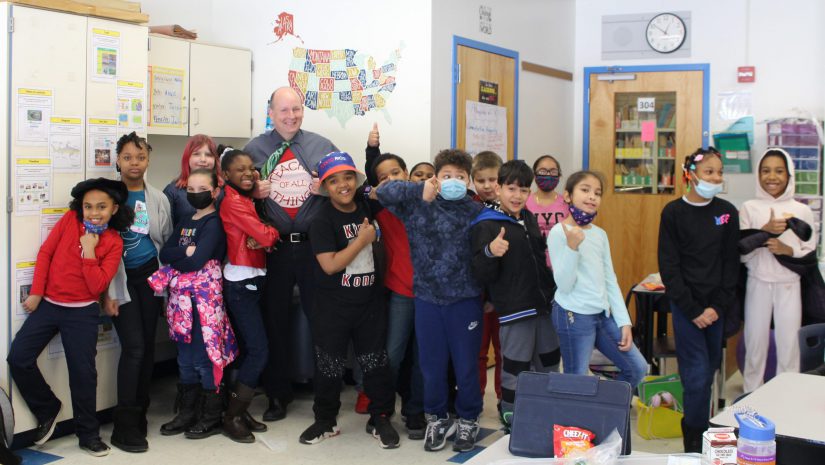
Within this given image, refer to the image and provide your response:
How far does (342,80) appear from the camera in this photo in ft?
16.6

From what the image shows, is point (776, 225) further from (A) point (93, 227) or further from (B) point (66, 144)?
(B) point (66, 144)

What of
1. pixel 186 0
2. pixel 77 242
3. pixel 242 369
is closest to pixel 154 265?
pixel 77 242

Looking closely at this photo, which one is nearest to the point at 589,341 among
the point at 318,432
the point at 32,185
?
the point at 318,432

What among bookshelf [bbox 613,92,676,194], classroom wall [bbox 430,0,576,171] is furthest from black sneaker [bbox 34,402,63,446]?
bookshelf [bbox 613,92,676,194]

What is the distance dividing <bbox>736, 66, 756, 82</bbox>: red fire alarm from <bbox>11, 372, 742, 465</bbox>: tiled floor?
129 inches

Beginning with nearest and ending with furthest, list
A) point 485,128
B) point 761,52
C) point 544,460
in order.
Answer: point 544,460, point 485,128, point 761,52

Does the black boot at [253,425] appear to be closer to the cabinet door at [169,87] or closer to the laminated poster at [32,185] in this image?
the laminated poster at [32,185]

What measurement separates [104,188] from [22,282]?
0.59m

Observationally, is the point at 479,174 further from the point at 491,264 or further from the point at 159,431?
the point at 159,431

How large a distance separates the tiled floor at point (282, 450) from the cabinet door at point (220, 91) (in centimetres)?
195

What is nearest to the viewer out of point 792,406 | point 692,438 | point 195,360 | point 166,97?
point 792,406

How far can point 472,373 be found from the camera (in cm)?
373

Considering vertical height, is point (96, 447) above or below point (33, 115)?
below

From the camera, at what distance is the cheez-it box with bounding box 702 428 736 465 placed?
1.72 metres
